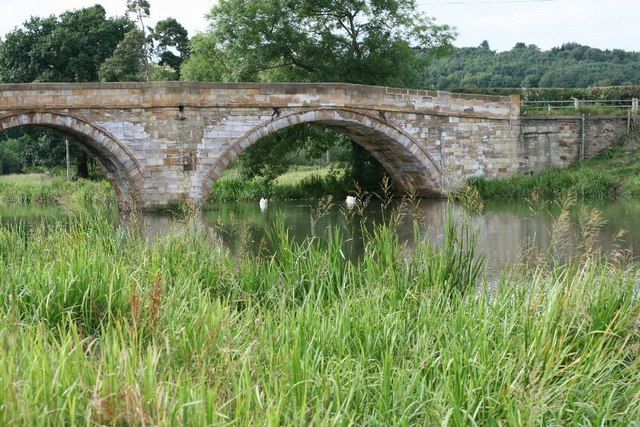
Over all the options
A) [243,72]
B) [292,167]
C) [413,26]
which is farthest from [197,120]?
[292,167]

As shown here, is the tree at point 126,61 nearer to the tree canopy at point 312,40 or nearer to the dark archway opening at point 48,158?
the dark archway opening at point 48,158

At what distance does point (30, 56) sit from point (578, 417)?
2737cm

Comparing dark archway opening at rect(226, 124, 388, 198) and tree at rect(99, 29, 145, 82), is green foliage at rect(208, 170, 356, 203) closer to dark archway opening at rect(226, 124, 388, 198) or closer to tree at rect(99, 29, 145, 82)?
dark archway opening at rect(226, 124, 388, 198)

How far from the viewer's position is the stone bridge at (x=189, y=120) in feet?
52.0

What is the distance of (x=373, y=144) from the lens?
19703 mm

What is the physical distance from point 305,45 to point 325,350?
54.3ft

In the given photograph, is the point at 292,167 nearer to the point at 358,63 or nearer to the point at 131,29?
the point at 358,63

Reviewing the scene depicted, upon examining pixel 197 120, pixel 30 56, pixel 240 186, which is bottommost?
pixel 240 186

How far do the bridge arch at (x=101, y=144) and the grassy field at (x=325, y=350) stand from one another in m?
9.68

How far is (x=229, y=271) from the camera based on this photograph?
670 cm

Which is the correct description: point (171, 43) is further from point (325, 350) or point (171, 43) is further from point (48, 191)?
point (325, 350)

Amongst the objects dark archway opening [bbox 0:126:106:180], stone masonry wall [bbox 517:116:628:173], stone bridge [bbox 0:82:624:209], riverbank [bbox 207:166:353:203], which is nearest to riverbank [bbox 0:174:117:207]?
dark archway opening [bbox 0:126:106:180]

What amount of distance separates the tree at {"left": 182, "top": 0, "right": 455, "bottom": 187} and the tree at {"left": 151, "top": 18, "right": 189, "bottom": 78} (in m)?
16.4

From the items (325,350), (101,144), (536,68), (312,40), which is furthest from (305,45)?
(536,68)
